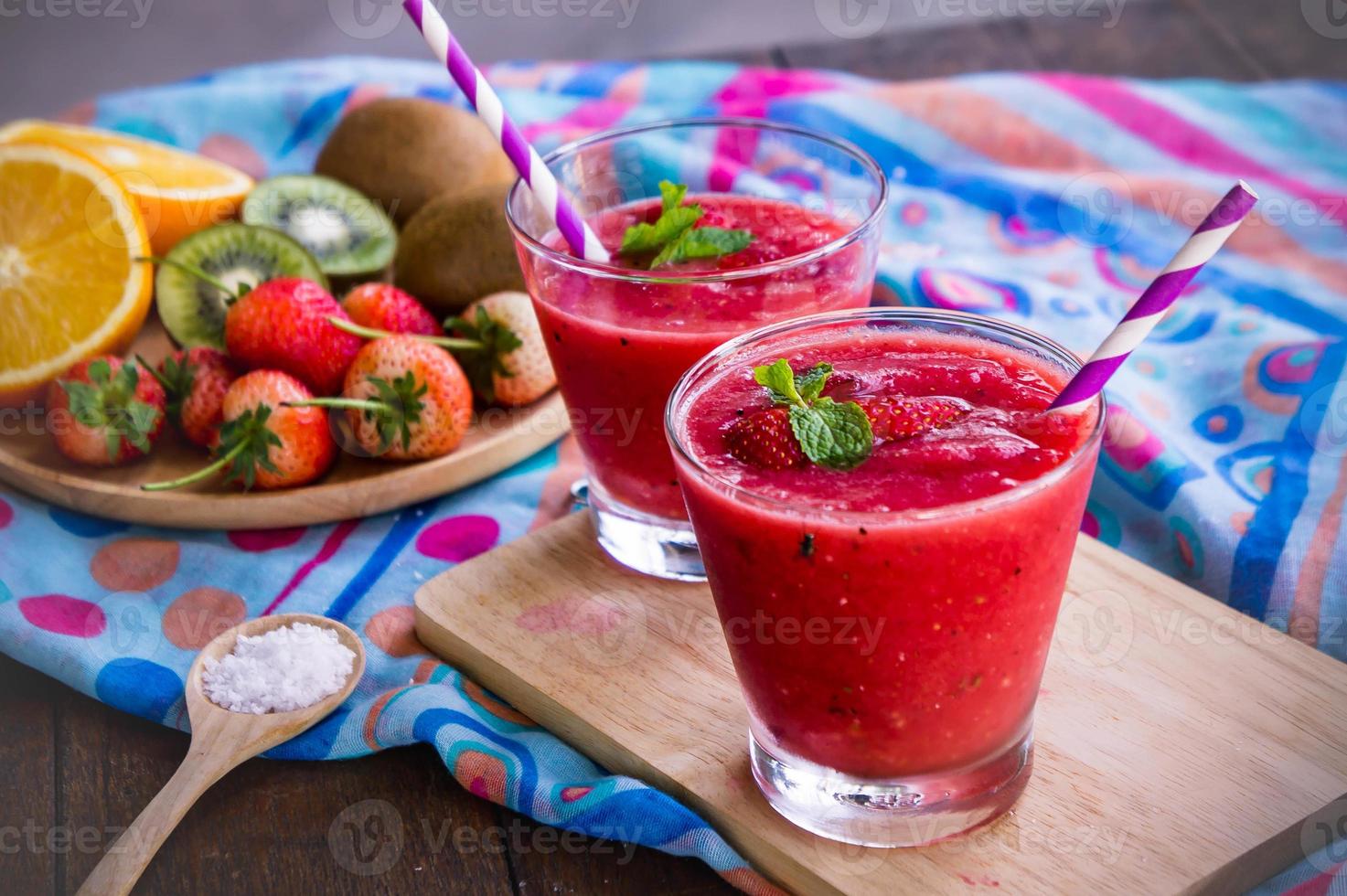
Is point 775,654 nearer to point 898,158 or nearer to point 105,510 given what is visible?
point 105,510

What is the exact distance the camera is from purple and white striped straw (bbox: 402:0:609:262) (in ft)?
5.68

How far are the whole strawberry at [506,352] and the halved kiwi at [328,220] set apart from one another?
49 cm

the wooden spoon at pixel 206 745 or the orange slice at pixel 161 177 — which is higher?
the orange slice at pixel 161 177

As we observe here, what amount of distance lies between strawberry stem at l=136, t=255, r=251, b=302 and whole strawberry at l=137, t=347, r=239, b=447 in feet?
0.46

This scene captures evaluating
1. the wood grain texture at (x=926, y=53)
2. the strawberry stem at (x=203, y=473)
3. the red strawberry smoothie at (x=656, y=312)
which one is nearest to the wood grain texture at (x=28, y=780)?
the strawberry stem at (x=203, y=473)

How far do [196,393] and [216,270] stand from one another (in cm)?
40

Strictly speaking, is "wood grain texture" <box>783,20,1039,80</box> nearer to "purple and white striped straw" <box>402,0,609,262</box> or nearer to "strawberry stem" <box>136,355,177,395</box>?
"purple and white striped straw" <box>402,0,609,262</box>

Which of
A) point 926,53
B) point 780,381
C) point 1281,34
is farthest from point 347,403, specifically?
point 1281,34

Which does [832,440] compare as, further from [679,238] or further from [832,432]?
[679,238]

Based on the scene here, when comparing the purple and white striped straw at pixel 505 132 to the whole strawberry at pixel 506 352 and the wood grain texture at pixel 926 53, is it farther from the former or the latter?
the wood grain texture at pixel 926 53

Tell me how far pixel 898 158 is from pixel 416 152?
3.30ft

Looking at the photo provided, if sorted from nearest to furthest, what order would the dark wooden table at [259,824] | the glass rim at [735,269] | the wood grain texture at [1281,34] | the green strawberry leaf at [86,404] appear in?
the dark wooden table at [259,824] → the glass rim at [735,269] → the green strawberry leaf at [86,404] → the wood grain texture at [1281,34]

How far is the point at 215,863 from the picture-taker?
1.50 meters

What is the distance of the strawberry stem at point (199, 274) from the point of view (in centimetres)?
226
